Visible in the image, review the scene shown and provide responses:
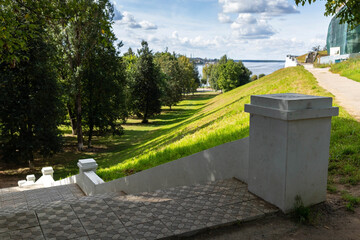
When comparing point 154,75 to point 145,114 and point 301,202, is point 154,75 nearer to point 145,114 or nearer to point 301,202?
point 145,114

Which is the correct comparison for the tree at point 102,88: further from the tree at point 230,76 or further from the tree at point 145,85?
the tree at point 230,76

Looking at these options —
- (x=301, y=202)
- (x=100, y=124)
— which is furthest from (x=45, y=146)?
(x=301, y=202)

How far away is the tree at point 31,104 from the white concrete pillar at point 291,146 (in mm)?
16079

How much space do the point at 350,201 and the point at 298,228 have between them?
104 centimetres

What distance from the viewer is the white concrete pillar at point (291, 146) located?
134 inches

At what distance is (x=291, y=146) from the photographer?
3.39 meters

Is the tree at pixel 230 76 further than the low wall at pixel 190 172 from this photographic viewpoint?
Yes

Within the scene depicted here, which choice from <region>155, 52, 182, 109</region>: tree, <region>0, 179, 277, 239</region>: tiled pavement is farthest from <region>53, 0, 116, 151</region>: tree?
<region>155, 52, 182, 109</region>: tree

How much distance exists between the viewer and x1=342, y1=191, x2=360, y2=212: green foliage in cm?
373

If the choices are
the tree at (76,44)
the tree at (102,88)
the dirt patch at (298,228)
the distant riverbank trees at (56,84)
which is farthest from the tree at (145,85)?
the dirt patch at (298,228)

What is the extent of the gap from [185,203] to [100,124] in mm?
21557

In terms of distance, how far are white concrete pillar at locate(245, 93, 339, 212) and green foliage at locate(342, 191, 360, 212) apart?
0.30m

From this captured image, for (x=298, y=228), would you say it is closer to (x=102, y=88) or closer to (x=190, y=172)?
(x=190, y=172)

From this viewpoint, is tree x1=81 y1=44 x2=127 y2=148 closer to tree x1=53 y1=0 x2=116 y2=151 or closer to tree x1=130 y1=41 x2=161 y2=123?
tree x1=53 y1=0 x2=116 y2=151
